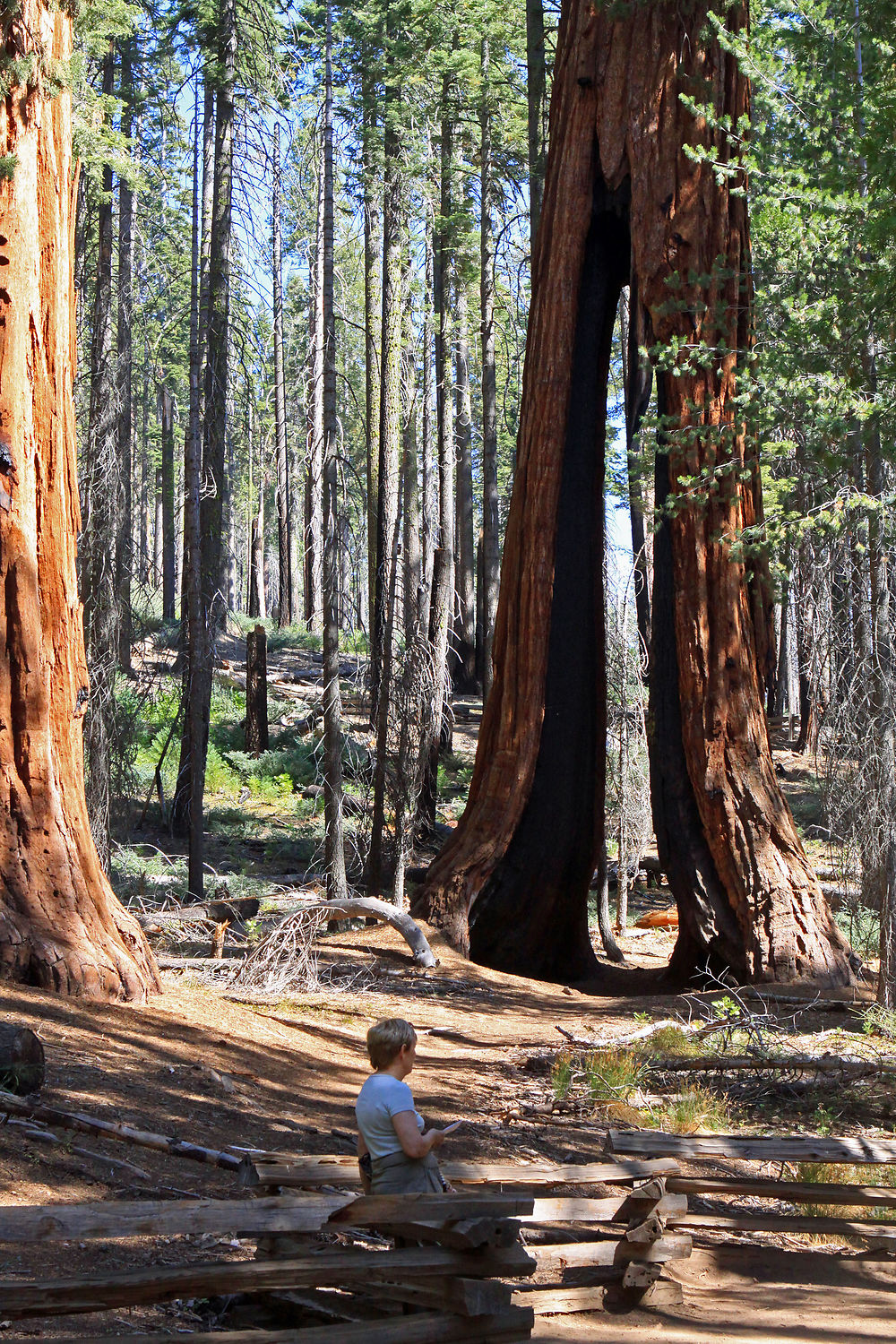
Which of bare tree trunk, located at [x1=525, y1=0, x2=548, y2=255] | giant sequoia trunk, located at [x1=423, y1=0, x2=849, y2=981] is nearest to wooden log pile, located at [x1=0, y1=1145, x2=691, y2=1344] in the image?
giant sequoia trunk, located at [x1=423, y1=0, x2=849, y2=981]

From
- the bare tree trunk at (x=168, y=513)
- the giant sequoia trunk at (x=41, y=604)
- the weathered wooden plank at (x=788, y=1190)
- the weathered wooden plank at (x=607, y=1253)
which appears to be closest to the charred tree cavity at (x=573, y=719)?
the giant sequoia trunk at (x=41, y=604)

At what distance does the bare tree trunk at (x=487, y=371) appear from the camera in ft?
64.5

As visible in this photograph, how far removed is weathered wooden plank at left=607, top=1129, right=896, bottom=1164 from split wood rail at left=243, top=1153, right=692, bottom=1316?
8cm

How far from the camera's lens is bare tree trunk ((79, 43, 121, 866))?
13.6m

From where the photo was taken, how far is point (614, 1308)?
530cm

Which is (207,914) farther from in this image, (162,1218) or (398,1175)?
(162,1218)

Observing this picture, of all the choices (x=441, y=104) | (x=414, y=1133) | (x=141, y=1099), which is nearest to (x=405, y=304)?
(x=441, y=104)

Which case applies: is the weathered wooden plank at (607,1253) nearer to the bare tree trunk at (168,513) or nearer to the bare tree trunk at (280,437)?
the bare tree trunk at (280,437)

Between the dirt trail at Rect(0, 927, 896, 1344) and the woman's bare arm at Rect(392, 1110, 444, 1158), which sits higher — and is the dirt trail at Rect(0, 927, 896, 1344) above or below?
below

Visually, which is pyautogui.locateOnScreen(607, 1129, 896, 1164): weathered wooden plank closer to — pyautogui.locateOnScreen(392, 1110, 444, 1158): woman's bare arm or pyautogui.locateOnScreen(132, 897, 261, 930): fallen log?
pyautogui.locateOnScreen(392, 1110, 444, 1158): woman's bare arm

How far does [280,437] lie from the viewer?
28.1 metres

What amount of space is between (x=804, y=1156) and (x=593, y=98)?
A: 34.7 ft

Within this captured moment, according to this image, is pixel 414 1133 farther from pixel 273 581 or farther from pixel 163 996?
pixel 273 581

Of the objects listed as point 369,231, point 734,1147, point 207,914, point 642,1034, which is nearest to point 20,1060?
point 734,1147
